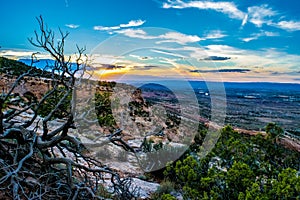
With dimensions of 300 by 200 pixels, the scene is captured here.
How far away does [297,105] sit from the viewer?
23.3 metres

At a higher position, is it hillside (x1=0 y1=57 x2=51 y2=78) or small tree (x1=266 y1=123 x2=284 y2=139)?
hillside (x1=0 y1=57 x2=51 y2=78)

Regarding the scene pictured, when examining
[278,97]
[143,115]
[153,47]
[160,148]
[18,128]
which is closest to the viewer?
[18,128]

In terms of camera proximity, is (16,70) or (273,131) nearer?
(273,131)

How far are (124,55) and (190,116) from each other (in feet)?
26.2

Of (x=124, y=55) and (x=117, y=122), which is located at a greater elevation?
(x=124, y=55)

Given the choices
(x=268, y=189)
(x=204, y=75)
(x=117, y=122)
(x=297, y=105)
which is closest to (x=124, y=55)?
(x=204, y=75)

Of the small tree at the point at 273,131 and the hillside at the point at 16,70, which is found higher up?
the hillside at the point at 16,70

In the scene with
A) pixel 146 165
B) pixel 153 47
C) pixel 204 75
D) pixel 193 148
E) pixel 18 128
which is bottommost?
pixel 146 165

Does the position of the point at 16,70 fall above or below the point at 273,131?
above

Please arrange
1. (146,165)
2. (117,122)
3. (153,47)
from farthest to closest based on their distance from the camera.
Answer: (117,122), (146,165), (153,47)

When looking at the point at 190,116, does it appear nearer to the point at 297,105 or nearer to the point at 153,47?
the point at 153,47

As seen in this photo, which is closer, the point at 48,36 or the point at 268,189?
A: the point at 268,189

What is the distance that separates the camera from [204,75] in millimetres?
7340

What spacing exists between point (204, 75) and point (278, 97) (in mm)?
20920
